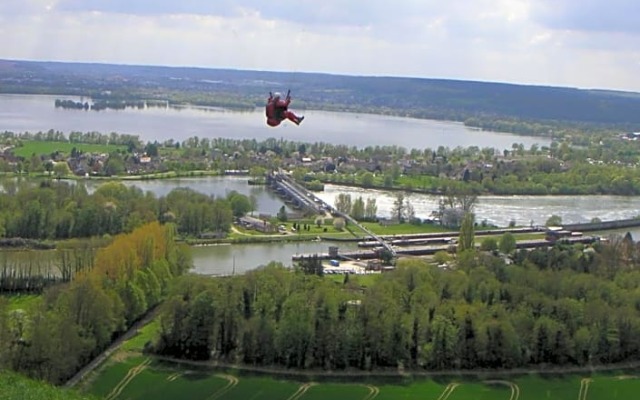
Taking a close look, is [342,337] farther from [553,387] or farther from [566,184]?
[566,184]

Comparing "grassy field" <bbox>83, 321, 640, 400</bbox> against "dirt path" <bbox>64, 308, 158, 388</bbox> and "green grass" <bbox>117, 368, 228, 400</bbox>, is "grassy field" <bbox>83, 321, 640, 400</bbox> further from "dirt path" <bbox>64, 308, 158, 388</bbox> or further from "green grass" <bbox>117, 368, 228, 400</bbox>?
"dirt path" <bbox>64, 308, 158, 388</bbox>

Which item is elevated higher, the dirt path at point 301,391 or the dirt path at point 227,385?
the dirt path at point 301,391

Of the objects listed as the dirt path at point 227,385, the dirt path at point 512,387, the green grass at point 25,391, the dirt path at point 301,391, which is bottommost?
the dirt path at point 227,385

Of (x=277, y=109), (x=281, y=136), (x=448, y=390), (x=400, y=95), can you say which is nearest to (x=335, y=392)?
(x=448, y=390)

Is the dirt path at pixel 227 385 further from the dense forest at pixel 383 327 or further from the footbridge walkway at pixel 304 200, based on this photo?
the footbridge walkway at pixel 304 200

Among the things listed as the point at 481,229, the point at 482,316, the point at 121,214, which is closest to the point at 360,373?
the point at 482,316

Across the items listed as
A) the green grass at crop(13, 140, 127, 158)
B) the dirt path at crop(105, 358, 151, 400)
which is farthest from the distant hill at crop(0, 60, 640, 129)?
the dirt path at crop(105, 358, 151, 400)

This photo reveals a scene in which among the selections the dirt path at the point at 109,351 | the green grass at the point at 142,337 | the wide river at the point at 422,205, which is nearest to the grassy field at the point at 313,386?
the dirt path at the point at 109,351
